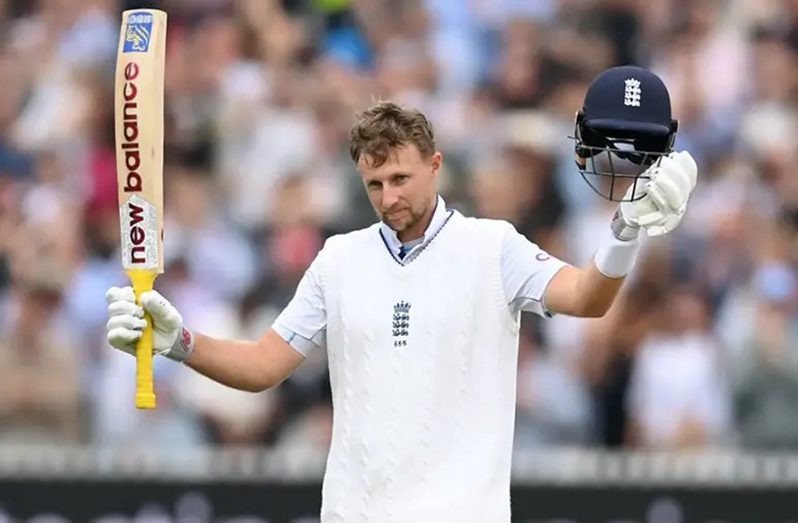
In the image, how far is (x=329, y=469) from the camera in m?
5.93

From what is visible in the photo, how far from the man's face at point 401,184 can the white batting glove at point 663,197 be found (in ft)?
2.28

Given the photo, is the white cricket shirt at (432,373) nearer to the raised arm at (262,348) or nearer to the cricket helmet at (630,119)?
the raised arm at (262,348)

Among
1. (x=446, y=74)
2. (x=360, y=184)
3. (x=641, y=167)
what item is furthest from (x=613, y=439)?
(x=641, y=167)

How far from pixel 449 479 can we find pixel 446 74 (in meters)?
5.89

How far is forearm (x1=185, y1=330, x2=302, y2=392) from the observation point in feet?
20.0

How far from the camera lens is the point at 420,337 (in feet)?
19.0

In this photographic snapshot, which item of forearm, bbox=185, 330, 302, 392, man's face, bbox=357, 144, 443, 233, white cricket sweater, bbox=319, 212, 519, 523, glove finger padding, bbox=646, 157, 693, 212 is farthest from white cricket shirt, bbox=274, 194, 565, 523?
glove finger padding, bbox=646, 157, 693, 212

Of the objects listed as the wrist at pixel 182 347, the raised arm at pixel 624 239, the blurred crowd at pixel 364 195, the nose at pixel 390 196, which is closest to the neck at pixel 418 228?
the nose at pixel 390 196

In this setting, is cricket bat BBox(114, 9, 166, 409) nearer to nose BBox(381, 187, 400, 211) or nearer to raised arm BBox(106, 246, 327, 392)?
raised arm BBox(106, 246, 327, 392)

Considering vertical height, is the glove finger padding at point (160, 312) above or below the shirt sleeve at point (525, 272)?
below

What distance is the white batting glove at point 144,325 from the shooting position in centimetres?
575

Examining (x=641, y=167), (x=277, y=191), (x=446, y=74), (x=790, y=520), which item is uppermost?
(x=446, y=74)

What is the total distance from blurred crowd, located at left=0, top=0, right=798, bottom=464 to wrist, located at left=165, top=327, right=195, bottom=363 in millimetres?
3626

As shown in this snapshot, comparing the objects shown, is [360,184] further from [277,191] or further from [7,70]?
[7,70]
